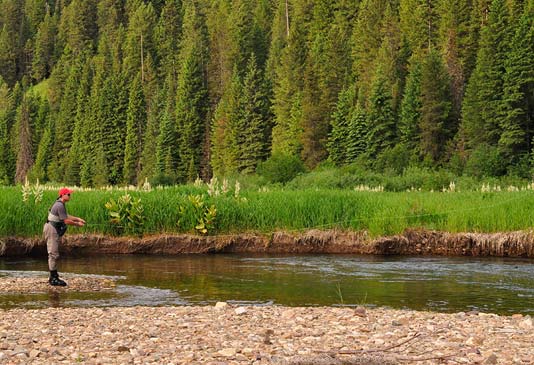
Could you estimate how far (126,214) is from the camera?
24.3 m

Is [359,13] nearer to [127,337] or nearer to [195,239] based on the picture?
[195,239]

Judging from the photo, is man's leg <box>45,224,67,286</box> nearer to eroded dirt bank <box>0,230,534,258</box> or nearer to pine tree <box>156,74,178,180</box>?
eroded dirt bank <box>0,230,534,258</box>

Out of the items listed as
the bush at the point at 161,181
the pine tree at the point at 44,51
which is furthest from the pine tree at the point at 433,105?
the pine tree at the point at 44,51

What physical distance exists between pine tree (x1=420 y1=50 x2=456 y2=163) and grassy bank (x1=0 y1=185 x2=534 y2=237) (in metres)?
27.3

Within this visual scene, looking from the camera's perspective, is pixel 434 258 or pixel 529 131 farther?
pixel 529 131

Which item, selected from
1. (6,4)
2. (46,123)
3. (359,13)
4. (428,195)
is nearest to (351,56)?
(359,13)

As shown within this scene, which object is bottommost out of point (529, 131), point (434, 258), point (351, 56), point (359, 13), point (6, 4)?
point (434, 258)

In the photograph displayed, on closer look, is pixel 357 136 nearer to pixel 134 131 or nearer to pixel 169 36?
pixel 134 131

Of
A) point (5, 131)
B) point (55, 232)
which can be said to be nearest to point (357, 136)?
point (55, 232)

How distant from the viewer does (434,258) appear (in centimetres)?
2191

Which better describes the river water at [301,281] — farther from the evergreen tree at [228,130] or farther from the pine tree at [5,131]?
the pine tree at [5,131]

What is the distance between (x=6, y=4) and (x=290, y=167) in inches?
5229

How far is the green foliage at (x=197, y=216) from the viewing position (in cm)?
2425

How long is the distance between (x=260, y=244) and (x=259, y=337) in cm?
1447
